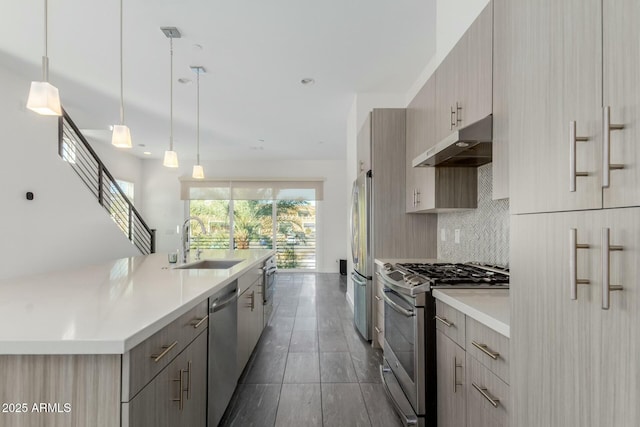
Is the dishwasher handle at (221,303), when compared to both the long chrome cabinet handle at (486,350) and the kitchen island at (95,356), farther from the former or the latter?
the long chrome cabinet handle at (486,350)

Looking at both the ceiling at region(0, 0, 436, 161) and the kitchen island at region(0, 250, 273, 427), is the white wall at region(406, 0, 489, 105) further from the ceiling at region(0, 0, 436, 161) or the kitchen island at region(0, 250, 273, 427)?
the kitchen island at region(0, 250, 273, 427)

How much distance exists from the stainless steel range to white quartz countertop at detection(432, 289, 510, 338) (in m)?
0.08

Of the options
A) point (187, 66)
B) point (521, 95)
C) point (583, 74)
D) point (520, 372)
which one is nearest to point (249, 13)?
point (187, 66)

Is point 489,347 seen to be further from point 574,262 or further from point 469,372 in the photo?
point 574,262

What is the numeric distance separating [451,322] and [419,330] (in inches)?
10.0

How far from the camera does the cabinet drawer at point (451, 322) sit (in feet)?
4.58

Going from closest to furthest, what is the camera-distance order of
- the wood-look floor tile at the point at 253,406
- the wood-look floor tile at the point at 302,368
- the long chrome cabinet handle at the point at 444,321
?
the long chrome cabinet handle at the point at 444,321
the wood-look floor tile at the point at 253,406
the wood-look floor tile at the point at 302,368

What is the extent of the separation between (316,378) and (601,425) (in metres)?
2.05

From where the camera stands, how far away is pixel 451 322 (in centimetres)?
149

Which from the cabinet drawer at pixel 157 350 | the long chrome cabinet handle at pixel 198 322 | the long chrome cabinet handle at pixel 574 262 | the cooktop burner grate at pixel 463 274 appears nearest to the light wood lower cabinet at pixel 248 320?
the long chrome cabinet handle at pixel 198 322

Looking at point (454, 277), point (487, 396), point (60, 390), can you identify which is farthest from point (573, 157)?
point (60, 390)

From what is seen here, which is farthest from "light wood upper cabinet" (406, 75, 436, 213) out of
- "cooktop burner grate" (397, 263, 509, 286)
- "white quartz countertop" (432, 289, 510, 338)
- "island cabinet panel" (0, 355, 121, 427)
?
"island cabinet panel" (0, 355, 121, 427)

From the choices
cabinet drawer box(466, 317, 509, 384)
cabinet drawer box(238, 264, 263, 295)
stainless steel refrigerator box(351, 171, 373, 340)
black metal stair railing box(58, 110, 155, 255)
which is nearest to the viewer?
cabinet drawer box(466, 317, 509, 384)

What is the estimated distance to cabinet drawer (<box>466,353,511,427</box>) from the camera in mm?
Answer: 1090
